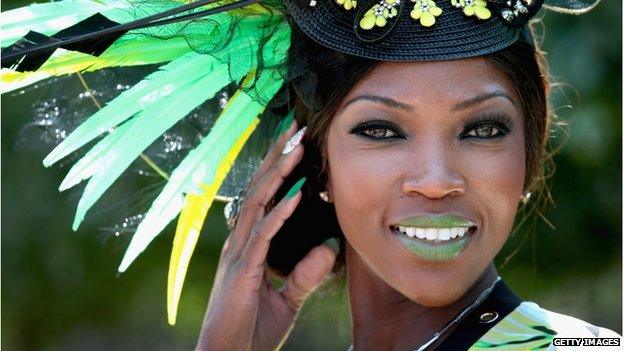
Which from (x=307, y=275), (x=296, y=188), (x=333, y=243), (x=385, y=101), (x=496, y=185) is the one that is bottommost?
(x=307, y=275)

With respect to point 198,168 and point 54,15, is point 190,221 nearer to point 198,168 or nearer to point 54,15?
point 198,168

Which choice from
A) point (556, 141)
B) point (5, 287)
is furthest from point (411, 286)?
point (5, 287)

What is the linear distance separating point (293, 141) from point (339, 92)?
0.33m

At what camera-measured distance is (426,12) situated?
3480mm

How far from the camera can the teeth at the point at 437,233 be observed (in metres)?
3.48

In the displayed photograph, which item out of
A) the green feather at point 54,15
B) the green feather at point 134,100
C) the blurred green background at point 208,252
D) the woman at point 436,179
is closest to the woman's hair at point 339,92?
the woman at point 436,179

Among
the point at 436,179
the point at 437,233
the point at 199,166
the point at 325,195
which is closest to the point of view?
the point at 436,179

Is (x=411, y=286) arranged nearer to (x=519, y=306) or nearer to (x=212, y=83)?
(x=519, y=306)

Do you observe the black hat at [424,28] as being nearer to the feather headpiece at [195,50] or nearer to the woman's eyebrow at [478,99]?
the feather headpiece at [195,50]

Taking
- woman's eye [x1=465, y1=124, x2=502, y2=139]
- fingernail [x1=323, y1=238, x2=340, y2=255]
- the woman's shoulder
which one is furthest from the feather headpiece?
the woman's shoulder

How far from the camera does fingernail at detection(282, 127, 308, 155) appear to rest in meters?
3.90

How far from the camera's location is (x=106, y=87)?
391 cm

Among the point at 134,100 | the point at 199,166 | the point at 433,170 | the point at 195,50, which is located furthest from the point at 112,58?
the point at 433,170

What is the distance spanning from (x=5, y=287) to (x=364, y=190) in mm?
4611
